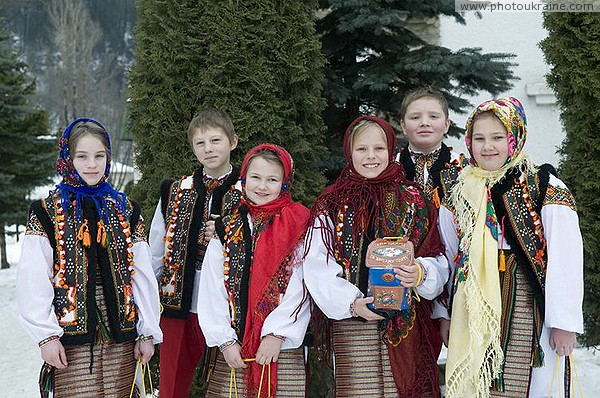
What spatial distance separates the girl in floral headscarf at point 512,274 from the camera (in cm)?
257

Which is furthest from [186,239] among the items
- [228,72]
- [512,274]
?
[512,274]

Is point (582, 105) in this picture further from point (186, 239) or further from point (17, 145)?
point (17, 145)

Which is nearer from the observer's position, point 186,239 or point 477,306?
point 477,306

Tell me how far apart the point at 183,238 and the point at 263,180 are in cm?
67

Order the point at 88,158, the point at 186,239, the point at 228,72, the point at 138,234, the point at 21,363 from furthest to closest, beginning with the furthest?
1. the point at 21,363
2. the point at 228,72
3. the point at 186,239
4. the point at 138,234
5. the point at 88,158

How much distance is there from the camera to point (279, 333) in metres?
2.67

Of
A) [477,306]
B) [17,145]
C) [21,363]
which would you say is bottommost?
[21,363]

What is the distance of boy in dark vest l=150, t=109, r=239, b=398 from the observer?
10.6 feet

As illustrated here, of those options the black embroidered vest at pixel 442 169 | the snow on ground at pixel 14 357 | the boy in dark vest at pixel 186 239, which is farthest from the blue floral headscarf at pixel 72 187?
the snow on ground at pixel 14 357

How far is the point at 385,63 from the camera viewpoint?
4.70 m

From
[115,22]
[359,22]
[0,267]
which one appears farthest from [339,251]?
[115,22]

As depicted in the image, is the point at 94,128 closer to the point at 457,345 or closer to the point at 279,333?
the point at 279,333

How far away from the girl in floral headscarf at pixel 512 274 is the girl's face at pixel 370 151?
43 centimetres

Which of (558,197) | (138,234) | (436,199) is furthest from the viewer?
(436,199)
